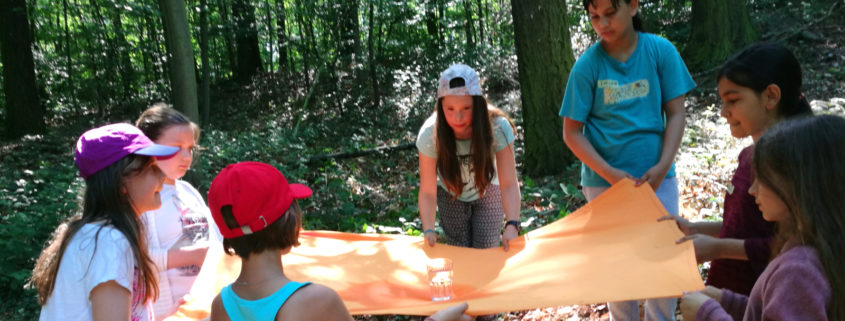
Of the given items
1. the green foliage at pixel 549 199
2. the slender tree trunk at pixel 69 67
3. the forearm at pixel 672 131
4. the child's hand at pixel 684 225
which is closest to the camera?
the child's hand at pixel 684 225

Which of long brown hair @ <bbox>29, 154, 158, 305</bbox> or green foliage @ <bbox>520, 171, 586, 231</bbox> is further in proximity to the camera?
green foliage @ <bbox>520, 171, 586, 231</bbox>

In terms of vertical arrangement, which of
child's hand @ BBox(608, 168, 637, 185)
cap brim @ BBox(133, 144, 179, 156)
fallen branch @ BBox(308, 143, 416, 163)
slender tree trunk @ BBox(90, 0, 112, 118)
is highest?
slender tree trunk @ BBox(90, 0, 112, 118)

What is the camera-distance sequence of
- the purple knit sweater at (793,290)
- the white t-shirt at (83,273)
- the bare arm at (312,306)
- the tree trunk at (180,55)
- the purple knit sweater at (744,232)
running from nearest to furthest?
the purple knit sweater at (793,290), the bare arm at (312,306), the white t-shirt at (83,273), the purple knit sweater at (744,232), the tree trunk at (180,55)

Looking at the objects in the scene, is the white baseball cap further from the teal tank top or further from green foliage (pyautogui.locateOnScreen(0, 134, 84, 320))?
green foliage (pyautogui.locateOnScreen(0, 134, 84, 320))

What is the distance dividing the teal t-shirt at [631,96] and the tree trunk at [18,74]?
1433cm

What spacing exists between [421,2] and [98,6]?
26.5 feet

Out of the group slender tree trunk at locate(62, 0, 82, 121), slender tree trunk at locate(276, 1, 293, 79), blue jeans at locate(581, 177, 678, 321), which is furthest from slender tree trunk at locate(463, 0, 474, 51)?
blue jeans at locate(581, 177, 678, 321)

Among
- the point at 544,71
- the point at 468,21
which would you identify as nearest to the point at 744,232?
the point at 544,71

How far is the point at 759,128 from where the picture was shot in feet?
7.69

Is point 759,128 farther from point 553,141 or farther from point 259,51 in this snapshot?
point 259,51

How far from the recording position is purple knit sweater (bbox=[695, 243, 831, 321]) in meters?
1.56

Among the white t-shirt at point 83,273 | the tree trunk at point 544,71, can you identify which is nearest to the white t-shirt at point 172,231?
the white t-shirt at point 83,273

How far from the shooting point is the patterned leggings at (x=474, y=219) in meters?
3.49

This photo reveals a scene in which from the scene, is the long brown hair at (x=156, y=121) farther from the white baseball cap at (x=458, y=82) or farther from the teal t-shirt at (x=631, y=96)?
the teal t-shirt at (x=631, y=96)
